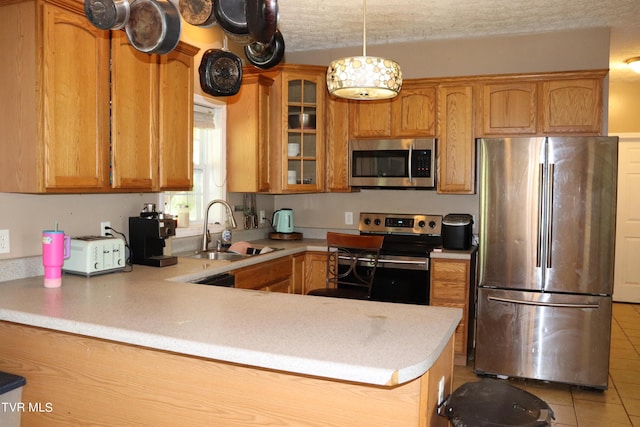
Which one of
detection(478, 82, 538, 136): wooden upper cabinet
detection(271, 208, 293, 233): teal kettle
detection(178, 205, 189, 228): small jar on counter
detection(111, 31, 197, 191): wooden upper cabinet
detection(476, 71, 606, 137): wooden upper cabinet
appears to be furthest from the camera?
detection(271, 208, 293, 233): teal kettle

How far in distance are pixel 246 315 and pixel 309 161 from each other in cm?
284

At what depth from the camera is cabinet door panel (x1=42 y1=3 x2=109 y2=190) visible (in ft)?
7.59

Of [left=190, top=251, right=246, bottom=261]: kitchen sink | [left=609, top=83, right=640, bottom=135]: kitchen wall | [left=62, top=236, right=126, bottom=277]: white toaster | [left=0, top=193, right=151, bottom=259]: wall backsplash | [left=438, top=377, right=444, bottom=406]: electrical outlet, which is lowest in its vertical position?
[left=438, top=377, right=444, bottom=406]: electrical outlet

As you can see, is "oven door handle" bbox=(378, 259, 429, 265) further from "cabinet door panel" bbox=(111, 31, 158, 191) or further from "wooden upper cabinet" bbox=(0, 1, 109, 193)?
"wooden upper cabinet" bbox=(0, 1, 109, 193)

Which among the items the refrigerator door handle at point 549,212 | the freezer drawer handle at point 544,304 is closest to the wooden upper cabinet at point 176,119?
the freezer drawer handle at point 544,304

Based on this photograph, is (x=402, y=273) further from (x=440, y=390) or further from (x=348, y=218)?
(x=440, y=390)

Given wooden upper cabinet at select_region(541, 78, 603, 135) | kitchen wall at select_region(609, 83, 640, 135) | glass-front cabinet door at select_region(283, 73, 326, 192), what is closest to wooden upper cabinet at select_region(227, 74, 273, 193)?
glass-front cabinet door at select_region(283, 73, 326, 192)

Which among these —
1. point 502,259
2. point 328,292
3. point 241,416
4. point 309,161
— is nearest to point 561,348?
point 502,259

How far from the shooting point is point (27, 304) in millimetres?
2014

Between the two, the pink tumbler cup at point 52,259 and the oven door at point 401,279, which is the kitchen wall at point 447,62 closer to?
the oven door at point 401,279

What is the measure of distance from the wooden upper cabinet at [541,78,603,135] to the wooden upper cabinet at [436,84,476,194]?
574 mm

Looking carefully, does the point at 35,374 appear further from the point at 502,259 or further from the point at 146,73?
the point at 502,259

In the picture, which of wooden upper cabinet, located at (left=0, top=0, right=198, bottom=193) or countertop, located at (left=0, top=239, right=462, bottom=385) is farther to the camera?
wooden upper cabinet, located at (left=0, top=0, right=198, bottom=193)

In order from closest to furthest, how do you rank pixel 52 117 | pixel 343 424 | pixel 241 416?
pixel 343 424 < pixel 241 416 < pixel 52 117
